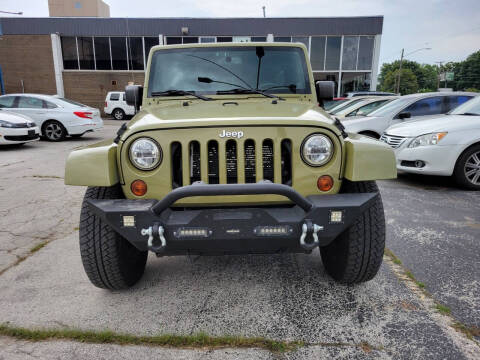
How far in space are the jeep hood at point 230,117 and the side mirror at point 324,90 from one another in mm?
781

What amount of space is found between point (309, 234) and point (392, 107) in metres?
6.77

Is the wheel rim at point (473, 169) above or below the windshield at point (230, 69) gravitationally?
below

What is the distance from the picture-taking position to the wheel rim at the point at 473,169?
5.27 meters

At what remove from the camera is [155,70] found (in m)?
3.25

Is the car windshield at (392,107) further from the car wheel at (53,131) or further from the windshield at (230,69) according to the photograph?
the car wheel at (53,131)

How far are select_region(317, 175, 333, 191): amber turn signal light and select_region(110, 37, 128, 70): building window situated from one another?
26.2m

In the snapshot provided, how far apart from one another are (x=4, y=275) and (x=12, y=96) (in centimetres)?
1037

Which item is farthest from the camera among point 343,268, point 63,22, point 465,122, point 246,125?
point 63,22

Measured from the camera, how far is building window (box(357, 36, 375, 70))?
23531 mm

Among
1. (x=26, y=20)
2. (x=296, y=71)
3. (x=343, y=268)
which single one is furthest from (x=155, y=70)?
(x=26, y=20)

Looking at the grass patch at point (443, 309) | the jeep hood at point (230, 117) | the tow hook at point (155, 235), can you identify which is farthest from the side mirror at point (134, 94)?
the grass patch at point (443, 309)

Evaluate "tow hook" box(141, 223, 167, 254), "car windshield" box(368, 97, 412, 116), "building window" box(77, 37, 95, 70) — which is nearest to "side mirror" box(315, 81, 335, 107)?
"tow hook" box(141, 223, 167, 254)

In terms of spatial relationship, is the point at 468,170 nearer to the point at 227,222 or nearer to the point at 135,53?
the point at 227,222

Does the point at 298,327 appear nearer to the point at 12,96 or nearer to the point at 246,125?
the point at 246,125
